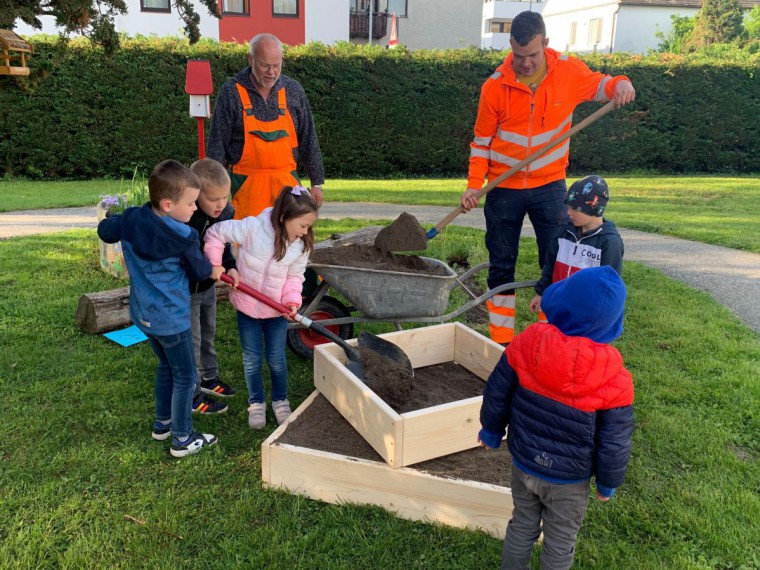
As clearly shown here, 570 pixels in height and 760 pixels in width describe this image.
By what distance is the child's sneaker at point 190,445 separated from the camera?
310 centimetres

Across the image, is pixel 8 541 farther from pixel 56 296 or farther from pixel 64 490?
pixel 56 296

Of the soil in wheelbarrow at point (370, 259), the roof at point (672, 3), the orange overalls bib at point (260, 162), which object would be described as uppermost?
the roof at point (672, 3)

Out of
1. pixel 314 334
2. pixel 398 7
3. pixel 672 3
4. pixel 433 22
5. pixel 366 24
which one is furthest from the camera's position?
pixel 672 3

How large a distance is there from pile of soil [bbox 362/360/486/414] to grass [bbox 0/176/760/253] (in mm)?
5673

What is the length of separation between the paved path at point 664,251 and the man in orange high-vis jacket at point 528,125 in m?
2.06

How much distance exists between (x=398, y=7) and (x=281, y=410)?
26.3 meters

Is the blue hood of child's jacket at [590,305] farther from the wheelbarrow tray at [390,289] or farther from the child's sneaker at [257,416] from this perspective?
the child's sneaker at [257,416]

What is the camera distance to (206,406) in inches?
140

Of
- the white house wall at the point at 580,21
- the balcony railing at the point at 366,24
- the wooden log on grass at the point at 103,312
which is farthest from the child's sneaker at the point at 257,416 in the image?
the white house wall at the point at 580,21

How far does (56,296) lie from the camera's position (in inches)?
215

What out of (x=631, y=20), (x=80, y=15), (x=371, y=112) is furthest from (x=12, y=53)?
(x=631, y=20)

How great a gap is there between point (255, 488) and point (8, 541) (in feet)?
3.25

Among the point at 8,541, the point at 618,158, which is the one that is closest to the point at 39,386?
the point at 8,541

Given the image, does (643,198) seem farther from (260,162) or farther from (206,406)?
(206,406)
